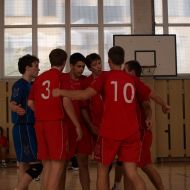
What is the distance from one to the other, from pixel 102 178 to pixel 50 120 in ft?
2.62

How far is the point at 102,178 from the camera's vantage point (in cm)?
412

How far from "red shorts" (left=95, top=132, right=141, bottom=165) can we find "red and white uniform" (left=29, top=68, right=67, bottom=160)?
1.35 feet

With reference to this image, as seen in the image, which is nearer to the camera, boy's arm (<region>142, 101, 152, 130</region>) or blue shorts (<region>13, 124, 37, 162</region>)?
blue shorts (<region>13, 124, 37, 162</region>)

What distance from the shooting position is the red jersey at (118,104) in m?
4.00

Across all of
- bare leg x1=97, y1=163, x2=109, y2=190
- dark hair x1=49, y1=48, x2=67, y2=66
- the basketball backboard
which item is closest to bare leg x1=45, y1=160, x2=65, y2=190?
bare leg x1=97, y1=163, x2=109, y2=190

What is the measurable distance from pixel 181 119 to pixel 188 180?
189 inches

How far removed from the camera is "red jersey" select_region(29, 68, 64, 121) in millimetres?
4168

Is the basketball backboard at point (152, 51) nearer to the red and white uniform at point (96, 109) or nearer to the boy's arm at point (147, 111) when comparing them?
the red and white uniform at point (96, 109)

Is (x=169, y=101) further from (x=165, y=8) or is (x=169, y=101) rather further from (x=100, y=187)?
(x=100, y=187)

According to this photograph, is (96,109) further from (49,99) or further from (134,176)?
(134,176)

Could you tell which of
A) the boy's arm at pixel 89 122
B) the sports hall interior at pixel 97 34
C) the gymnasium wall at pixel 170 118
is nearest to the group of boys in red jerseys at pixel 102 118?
the boy's arm at pixel 89 122

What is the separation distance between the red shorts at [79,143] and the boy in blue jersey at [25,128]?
0.41m

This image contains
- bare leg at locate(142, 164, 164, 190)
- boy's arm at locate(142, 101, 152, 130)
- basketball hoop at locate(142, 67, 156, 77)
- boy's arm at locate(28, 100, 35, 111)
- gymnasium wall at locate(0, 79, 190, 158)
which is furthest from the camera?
gymnasium wall at locate(0, 79, 190, 158)

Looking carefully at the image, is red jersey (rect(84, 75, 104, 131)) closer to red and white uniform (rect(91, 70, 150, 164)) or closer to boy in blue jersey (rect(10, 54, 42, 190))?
boy in blue jersey (rect(10, 54, 42, 190))
